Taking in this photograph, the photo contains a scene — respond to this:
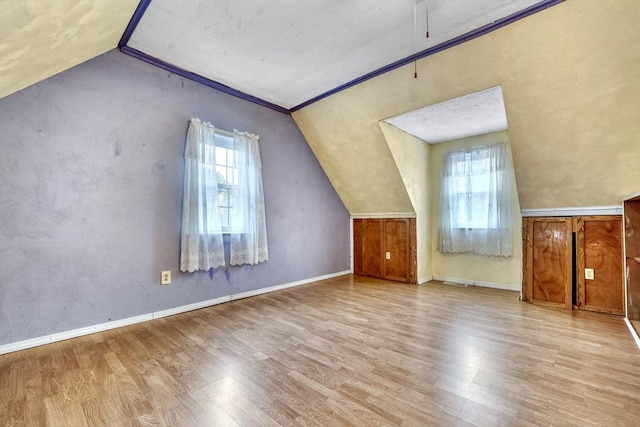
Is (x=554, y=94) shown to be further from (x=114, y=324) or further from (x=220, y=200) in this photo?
(x=114, y=324)

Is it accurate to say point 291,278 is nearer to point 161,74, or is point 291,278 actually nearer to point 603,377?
point 161,74

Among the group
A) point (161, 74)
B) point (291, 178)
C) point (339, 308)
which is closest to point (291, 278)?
point (339, 308)

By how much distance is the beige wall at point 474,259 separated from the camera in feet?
12.0

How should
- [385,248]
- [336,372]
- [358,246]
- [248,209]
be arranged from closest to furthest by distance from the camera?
[336,372] < [248,209] < [385,248] < [358,246]

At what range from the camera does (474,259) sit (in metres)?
4.04

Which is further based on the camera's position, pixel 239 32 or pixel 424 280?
pixel 424 280

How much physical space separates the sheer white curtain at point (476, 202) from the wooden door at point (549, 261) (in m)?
0.45

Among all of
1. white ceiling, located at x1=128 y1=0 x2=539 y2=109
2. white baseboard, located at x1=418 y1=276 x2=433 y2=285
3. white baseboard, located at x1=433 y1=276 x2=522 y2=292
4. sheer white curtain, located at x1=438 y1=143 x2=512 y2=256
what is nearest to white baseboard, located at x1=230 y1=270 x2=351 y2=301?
white baseboard, located at x1=418 y1=276 x2=433 y2=285

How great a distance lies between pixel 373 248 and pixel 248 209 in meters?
2.30

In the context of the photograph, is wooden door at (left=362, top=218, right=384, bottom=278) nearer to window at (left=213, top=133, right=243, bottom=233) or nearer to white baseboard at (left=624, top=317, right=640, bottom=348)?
window at (left=213, top=133, right=243, bottom=233)

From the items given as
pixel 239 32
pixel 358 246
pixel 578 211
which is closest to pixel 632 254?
pixel 578 211

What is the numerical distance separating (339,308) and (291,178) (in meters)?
1.87

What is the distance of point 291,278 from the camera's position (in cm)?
388

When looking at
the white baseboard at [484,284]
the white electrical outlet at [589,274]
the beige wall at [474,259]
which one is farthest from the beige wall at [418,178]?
the white electrical outlet at [589,274]
